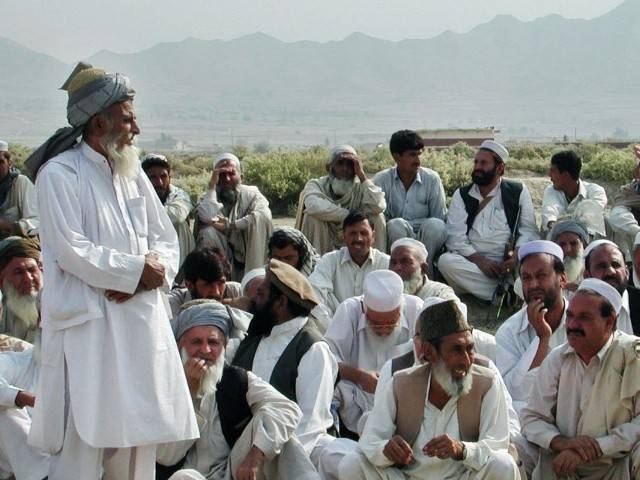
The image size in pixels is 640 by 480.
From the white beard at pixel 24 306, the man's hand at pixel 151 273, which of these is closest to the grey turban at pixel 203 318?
the man's hand at pixel 151 273

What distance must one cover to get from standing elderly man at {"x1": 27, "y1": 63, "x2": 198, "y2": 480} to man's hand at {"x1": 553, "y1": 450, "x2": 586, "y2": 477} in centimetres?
191

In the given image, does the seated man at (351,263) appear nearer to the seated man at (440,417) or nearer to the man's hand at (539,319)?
the man's hand at (539,319)

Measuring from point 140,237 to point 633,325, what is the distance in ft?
11.6

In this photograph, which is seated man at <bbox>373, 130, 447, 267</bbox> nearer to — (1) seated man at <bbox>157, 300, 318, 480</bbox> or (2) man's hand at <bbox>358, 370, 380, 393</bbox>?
(2) man's hand at <bbox>358, 370, 380, 393</bbox>

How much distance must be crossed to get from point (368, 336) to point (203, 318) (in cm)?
161

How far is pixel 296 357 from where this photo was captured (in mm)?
5879

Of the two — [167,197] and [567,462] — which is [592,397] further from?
[167,197]

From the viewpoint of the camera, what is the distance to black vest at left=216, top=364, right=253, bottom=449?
5.38m

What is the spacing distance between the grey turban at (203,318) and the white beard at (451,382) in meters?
1.14

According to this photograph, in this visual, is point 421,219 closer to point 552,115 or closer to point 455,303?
point 455,303

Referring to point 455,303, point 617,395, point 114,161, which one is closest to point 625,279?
point 617,395

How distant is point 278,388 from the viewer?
19.2 ft

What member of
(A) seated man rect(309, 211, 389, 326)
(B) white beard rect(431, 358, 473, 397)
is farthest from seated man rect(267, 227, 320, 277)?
(B) white beard rect(431, 358, 473, 397)

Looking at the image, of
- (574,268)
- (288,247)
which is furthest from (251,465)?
(574,268)
